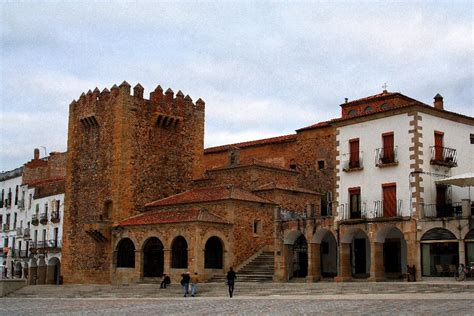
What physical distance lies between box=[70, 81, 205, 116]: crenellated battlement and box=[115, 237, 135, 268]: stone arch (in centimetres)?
911

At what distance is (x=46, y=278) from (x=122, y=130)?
18.4m

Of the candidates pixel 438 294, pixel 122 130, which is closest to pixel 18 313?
pixel 438 294

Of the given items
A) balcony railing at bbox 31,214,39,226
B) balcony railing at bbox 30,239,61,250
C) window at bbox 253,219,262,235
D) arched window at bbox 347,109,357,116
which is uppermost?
arched window at bbox 347,109,357,116

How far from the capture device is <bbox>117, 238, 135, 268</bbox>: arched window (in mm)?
43281

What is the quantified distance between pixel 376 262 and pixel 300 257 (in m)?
7.48

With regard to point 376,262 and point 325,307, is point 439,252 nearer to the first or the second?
point 376,262

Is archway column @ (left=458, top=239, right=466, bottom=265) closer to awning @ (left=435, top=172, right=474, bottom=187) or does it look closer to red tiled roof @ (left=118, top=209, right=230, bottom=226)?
awning @ (left=435, top=172, right=474, bottom=187)

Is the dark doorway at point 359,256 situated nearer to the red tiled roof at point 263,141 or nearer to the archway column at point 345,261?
the archway column at point 345,261

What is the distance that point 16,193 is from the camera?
66562mm

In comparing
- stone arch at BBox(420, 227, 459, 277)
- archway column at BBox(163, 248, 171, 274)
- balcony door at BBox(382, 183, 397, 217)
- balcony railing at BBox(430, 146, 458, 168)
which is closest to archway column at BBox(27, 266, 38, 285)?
archway column at BBox(163, 248, 171, 274)

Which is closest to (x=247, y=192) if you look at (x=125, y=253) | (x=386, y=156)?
(x=125, y=253)

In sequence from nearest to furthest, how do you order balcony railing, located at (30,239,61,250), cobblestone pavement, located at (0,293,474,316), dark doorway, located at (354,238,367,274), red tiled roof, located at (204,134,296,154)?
cobblestone pavement, located at (0,293,474,316), dark doorway, located at (354,238,367,274), red tiled roof, located at (204,134,296,154), balcony railing, located at (30,239,61,250)

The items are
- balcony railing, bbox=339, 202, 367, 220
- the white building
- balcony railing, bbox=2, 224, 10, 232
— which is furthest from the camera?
balcony railing, bbox=2, 224, 10, 232

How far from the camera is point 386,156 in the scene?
33.5 m
